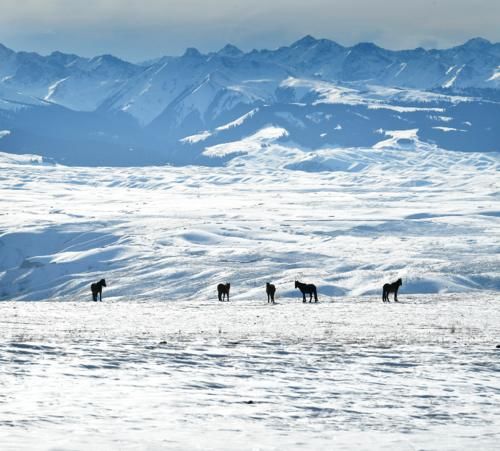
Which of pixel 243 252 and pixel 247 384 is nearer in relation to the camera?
pixel 247 384

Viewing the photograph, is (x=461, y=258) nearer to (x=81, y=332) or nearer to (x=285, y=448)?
(x=81, y=332)

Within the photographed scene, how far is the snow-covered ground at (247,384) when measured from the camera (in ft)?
46.0

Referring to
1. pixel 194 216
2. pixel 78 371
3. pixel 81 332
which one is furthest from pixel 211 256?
pixel 78 371

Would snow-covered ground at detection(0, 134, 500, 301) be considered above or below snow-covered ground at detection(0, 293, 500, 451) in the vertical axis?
above

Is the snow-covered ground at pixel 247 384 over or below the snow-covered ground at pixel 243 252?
below

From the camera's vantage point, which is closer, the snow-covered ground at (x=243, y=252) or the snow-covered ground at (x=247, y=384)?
the snow-covered ground at (x=247, y=384)

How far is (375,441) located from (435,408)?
317 cm

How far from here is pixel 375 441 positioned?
13992 mm

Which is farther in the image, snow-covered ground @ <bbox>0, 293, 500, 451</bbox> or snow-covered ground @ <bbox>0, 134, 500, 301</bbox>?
snow-covered ground @ <bbox>0, 134, 500, 301</bbox>

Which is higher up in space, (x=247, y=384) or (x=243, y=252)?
(x=243, y=252)

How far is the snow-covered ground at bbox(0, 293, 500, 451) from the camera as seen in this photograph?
14.0 meters

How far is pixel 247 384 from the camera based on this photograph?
1859 cm

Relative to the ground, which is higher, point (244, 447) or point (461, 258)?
point (461, 258)

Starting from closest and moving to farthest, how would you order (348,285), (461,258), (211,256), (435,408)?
(435,408) < (348,285) < (461,258) < (211,256)
